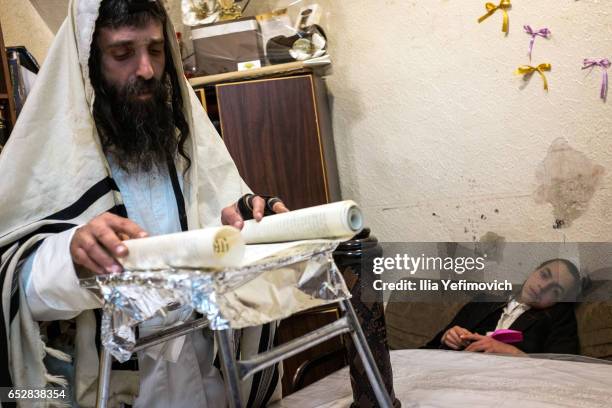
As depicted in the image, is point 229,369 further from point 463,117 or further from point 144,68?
point 463,117

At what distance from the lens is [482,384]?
1.69m

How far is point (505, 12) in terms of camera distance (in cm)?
218

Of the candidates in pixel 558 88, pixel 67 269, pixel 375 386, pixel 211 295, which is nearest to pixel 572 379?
pixel 375 386

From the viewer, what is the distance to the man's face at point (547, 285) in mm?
2096

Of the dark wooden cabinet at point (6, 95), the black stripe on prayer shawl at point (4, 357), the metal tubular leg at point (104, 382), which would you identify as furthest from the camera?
the dark wooden cabinet at point (6, 95)

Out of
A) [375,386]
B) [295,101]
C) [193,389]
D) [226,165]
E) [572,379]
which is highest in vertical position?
[295,101]

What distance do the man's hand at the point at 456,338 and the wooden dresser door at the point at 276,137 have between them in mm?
696

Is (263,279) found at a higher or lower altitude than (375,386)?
higher

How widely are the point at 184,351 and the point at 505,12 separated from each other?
163cm

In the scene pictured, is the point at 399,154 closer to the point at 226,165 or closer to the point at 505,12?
the point at 505,12

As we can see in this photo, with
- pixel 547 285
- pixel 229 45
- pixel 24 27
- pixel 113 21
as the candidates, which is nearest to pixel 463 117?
pixel 547 285

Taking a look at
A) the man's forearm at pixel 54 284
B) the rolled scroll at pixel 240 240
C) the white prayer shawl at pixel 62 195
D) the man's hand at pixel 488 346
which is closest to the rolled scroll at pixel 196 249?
the rolled scroll at pixel 240 240

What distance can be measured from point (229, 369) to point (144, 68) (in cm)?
90

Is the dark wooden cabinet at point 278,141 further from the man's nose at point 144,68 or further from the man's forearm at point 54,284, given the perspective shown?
the man's forearm at point 54,284
